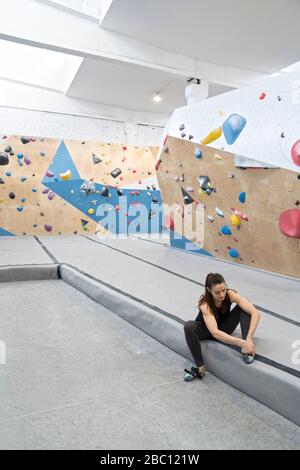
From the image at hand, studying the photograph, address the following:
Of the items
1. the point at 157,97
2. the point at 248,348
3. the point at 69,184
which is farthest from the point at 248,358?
the point at 157,97

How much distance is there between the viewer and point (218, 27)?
5.29 m

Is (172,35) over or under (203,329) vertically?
over

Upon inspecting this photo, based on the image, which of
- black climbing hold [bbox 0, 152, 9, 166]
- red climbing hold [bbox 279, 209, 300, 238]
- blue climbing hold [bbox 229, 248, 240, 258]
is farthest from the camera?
black climbing hold [bbox 0, 152, 9, 166]

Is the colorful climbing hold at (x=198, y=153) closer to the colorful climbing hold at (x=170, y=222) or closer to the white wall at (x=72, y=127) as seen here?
the colorful climbing hold at (x=170, y=222)

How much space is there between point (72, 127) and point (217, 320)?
8515mm

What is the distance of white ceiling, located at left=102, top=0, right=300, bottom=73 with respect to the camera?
480 centimetres

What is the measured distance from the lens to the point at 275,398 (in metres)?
1.71

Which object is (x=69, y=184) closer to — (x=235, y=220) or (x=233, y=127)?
(x=235, y=220)

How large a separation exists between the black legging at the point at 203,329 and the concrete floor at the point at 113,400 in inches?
6.5

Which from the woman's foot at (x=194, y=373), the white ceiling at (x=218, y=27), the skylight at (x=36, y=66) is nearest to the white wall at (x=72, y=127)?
the skylight at (x=36, y=66)

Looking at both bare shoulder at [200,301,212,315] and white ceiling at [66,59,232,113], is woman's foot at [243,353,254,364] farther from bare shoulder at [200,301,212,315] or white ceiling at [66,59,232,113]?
white ceiling at [66,59,232,113]

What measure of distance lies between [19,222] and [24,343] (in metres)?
5.56

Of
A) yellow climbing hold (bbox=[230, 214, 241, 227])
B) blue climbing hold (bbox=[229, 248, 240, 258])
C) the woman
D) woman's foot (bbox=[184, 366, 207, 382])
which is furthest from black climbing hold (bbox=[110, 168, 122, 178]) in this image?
woman's foot (bbox=[184, 366, 207, 382])

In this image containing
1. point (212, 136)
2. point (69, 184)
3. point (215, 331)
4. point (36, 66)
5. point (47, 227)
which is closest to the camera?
point (215, 331)
